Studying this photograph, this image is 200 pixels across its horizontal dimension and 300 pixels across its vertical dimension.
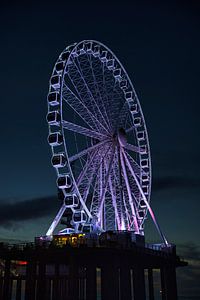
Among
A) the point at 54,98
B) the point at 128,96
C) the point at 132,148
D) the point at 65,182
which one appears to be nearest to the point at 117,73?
the point at 128,96

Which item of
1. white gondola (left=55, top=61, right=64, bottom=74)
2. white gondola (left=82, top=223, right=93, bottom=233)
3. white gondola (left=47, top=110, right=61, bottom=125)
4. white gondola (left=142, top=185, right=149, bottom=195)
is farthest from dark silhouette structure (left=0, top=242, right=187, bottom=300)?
white gondola (left=55, top=61, right=64, bottom=74)

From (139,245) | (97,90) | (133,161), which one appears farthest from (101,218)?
(97,90)

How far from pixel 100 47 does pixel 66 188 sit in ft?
69.2

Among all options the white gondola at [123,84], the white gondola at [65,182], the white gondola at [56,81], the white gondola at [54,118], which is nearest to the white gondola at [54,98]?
the white gondola at [56,81]

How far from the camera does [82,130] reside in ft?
162

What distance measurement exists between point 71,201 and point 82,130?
334 inches

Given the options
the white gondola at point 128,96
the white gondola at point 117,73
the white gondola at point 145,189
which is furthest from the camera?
the white gondola at point 128,96

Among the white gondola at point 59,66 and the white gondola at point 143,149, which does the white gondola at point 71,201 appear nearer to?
the white gondola at point 59,66

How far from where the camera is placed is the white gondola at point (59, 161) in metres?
45.7

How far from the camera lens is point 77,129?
4884 cm

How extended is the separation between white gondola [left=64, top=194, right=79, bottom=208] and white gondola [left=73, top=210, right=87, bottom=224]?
0.98m

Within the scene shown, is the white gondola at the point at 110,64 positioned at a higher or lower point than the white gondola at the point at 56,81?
higher

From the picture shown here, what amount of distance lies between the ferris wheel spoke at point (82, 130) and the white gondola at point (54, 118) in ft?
2.17

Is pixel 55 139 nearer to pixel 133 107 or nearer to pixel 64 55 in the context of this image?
pixel 64 55
